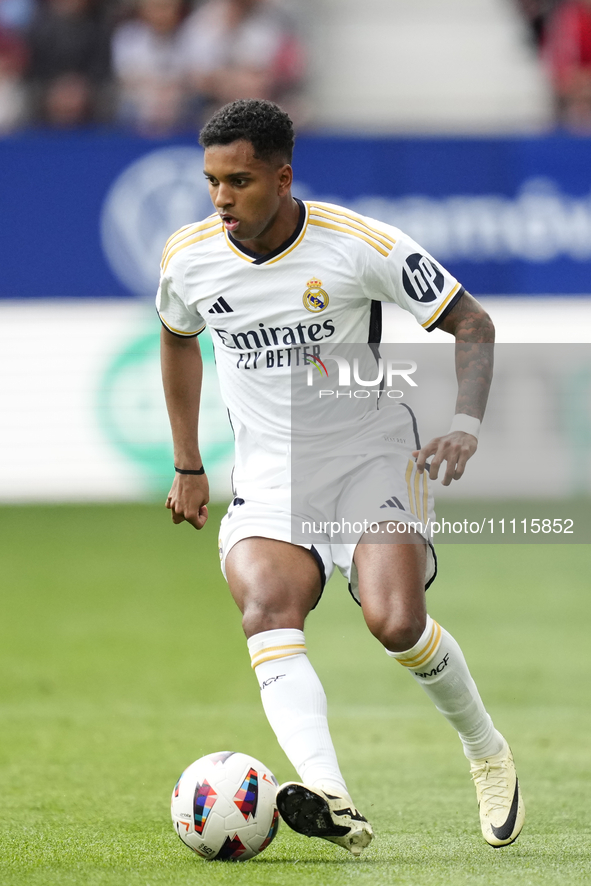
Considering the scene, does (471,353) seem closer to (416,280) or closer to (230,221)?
(416,280)

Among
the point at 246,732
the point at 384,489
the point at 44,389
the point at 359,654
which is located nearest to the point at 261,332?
the point at 384,489

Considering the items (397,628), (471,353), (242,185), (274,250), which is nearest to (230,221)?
(242,185)

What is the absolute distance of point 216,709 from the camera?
7199mm

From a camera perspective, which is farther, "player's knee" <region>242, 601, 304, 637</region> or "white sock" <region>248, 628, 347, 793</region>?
"player's knee" <region>242, 601, 304, 637</region>

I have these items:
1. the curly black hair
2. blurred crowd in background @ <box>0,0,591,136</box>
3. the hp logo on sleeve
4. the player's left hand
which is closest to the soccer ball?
the player's left hand

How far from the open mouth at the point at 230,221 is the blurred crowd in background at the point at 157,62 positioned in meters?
8.93

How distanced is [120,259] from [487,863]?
9.33m

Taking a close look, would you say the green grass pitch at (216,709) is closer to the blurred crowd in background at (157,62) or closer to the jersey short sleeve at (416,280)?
the jersey short sleeve at (416,280)

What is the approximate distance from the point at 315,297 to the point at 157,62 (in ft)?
32.0

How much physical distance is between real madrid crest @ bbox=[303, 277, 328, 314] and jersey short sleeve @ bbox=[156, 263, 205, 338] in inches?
16.8

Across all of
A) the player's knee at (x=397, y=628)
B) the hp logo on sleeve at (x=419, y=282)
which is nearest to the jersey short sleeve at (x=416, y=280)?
the hp logo on sleeve at (x=419, y=282)

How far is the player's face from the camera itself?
4.31 metres

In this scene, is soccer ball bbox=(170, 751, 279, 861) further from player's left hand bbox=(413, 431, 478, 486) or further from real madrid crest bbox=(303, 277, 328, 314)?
real madrid crest bbox=(303, 277, 328, 314)

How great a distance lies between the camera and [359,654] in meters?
8.77
